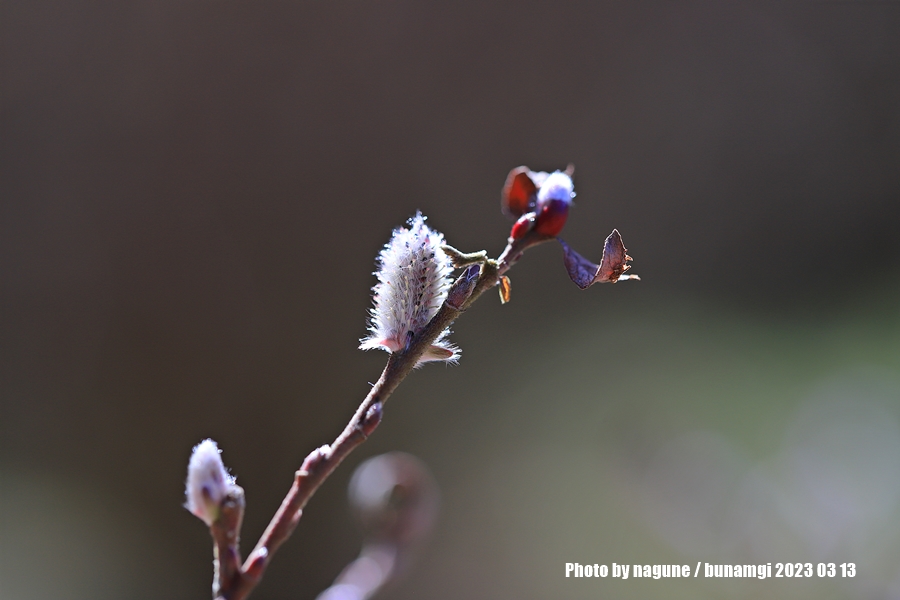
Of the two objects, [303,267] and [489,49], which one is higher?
[489,49]

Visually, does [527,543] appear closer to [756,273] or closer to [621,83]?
[756,273]

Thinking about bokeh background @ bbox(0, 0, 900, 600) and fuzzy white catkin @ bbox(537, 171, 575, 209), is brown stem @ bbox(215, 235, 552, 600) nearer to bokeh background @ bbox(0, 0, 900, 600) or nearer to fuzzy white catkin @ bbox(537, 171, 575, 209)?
fuzzy white catkin @ bbox(537, 171, 575, 209)

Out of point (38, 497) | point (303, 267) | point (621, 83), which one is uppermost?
point (621, 83)

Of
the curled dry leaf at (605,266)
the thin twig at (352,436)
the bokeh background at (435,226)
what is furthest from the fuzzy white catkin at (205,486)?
the bokeh background at (435,226)

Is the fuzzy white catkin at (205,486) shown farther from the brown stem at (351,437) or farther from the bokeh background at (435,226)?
the bokeh background at (435,226)

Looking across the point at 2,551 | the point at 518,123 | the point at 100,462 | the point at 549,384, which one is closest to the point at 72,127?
the point at 100,462

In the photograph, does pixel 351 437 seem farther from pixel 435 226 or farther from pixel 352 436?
pixel 435 226
